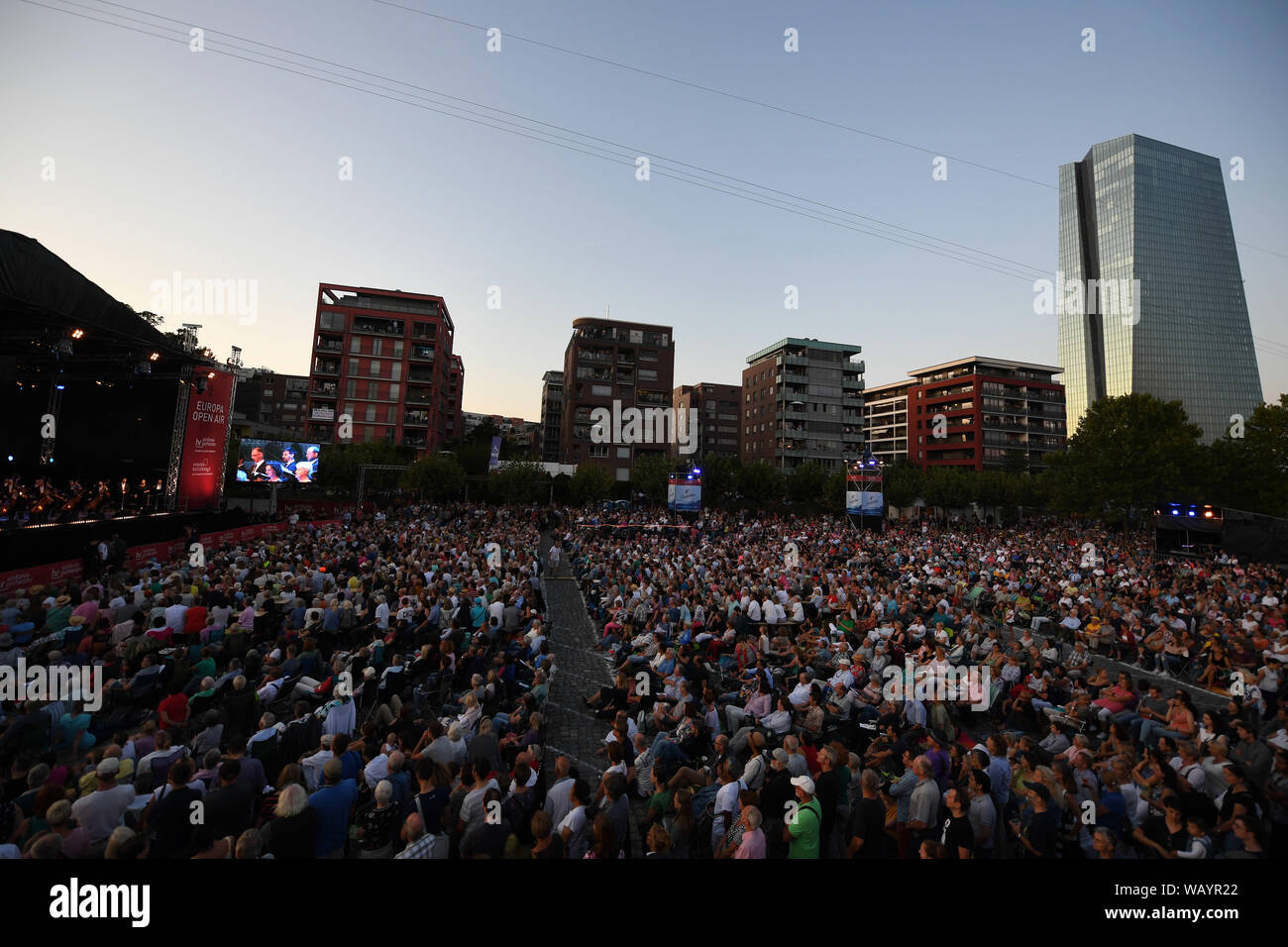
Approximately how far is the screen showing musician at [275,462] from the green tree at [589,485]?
2382 centimetres

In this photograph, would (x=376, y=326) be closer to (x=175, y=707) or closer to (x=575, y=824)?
(x=175, y=707)

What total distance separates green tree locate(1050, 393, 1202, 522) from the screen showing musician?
56.9 meters

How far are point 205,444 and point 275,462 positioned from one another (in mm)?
6087

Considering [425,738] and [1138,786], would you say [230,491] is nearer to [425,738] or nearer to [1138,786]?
[425,738]

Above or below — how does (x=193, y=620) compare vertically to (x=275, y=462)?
below

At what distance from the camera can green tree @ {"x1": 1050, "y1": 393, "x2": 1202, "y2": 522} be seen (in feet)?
134

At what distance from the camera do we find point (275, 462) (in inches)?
A: 1135

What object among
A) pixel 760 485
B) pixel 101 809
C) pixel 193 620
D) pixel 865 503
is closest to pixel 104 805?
pixel 101 809

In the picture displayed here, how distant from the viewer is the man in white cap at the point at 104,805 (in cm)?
421

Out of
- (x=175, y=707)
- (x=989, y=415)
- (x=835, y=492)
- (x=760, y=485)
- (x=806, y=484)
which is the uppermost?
(x=989, y=415)

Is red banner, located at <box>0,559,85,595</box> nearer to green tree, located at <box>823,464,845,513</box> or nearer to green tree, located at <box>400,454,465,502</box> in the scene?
green tree, located at <box>400,454,465,502</box>

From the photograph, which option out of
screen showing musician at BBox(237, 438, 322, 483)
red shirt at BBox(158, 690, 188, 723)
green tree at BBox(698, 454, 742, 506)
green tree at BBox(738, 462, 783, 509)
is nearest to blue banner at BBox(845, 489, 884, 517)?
green tree at BBox(738, 462, 783, 509)

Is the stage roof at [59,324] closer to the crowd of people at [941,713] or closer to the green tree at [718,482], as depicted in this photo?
the crowd of people at [941,713]
